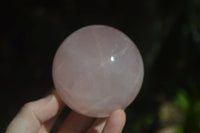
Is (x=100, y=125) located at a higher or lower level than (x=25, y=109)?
lower

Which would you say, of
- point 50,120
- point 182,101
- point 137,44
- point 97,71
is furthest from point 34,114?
point 182,101

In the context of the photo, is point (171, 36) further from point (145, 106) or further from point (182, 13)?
point (145, 106)

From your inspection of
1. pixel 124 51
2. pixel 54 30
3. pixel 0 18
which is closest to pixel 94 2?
pixel 54 30

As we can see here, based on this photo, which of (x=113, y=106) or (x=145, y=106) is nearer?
(x=113, y=106)

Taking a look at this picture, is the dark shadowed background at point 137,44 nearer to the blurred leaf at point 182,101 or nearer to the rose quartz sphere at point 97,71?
the blurred leaf at point 182,101

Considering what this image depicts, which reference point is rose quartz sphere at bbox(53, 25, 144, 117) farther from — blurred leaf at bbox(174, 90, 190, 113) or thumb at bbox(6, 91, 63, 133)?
blurred leaf at bbox(174, 90, 190, 113)

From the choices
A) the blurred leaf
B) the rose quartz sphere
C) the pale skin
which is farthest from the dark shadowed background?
the rose quartz sphere
